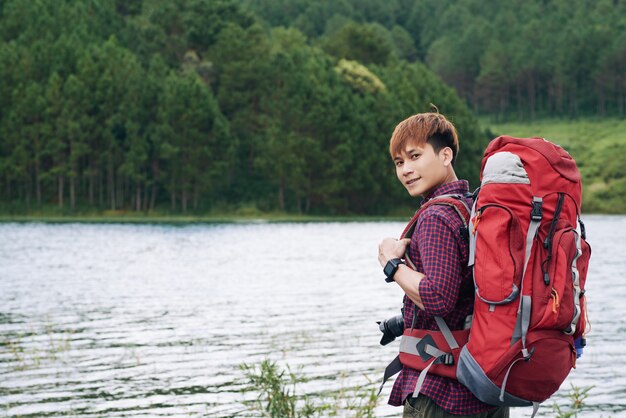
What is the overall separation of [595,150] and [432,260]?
12013 centimetres

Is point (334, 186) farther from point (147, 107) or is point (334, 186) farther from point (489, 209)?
point (489, 209)

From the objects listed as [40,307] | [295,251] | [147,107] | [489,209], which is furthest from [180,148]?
[489,209]

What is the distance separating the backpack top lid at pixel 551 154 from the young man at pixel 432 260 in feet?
0.94

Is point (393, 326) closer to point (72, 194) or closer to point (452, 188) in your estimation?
point (452, 188)

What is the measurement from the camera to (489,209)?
13.0 ft

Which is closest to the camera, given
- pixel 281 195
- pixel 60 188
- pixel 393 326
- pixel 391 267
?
pixel 391 267

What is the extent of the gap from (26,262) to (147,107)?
52769mm

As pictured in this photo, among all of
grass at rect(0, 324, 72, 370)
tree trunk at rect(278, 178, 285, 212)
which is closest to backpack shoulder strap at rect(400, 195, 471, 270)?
grass at rect(0, 324, 72, 370)

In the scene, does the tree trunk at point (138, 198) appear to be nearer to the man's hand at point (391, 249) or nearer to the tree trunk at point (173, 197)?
the tree trunk at point (173, 197)

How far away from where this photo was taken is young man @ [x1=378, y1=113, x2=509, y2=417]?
4109 millimetres

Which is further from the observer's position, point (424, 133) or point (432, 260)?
point (424, 133)

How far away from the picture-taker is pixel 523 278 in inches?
154

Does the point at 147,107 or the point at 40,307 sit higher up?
the point at 147,107

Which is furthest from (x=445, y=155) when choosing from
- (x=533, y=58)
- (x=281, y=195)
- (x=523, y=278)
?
(x=533, y=58)
